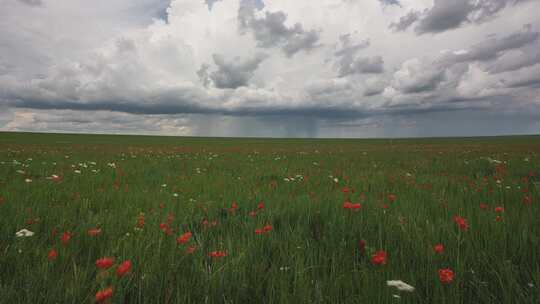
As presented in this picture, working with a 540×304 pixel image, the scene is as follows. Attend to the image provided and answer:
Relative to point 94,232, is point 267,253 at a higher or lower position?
lower

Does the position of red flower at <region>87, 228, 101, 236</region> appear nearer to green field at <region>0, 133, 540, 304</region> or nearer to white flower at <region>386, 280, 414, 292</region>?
green field at <region>0, 133, 540, 304</region>

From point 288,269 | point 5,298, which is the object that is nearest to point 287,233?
point 288,269

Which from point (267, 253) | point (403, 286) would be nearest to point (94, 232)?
point (267, 253)

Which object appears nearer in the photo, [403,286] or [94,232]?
[403,286]

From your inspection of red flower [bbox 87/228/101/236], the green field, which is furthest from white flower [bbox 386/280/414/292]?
red flower [bbox 87/228/101/236]

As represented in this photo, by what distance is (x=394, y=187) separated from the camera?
544 cm

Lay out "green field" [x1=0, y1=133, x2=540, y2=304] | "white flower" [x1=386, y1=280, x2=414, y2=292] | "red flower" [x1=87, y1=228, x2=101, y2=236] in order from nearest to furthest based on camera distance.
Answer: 1. "white flower" [x1=386, y1=280, x2=414, y2=292]
2. "green field" [x1=0, y1=133, x2=540, y2=304]
3. "red flower" [x1=87, y1=228, x2=101, y2=236]

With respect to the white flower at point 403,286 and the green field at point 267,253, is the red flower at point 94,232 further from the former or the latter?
the white flower at point 403,286

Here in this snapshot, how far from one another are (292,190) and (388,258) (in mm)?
3212

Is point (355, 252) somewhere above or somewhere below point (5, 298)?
below

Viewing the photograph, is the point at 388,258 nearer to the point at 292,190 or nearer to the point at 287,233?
the point at 287,233

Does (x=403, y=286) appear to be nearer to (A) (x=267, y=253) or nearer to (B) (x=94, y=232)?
(A) (x=267, y=253)

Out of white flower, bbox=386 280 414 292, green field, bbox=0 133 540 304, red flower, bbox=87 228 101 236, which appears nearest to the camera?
white flower, bbox=386 280 414 292

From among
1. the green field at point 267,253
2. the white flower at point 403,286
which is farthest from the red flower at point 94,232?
the white flower at point 403,286
